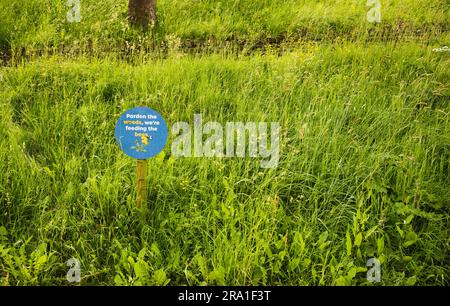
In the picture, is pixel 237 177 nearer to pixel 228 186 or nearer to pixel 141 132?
pixel 228 186

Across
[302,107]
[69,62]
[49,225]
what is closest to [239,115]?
[302,107]

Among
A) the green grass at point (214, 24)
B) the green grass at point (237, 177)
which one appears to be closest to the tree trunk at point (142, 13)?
the green grass at point (214, 24)

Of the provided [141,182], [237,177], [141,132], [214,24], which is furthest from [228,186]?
[214,24]

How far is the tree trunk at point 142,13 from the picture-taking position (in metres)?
6.02

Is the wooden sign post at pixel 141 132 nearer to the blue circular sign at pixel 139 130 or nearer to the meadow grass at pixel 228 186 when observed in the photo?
the blue circular sign at pixel 139 130

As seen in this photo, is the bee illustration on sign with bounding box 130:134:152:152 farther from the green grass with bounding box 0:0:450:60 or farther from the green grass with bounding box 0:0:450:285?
the green grass with bounding box 0:0:450:60

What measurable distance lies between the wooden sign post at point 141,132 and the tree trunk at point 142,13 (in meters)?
3.74

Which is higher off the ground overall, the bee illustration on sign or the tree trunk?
the tree trunk

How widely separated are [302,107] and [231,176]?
1256mm

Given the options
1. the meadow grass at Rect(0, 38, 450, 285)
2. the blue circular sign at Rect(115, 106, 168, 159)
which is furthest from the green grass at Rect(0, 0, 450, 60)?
the blue circular sign at Rect(115, 106, 168, 159)

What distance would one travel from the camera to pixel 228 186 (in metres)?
2.93

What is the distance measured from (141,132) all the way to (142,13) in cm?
392

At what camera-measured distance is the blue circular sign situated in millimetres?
2658
